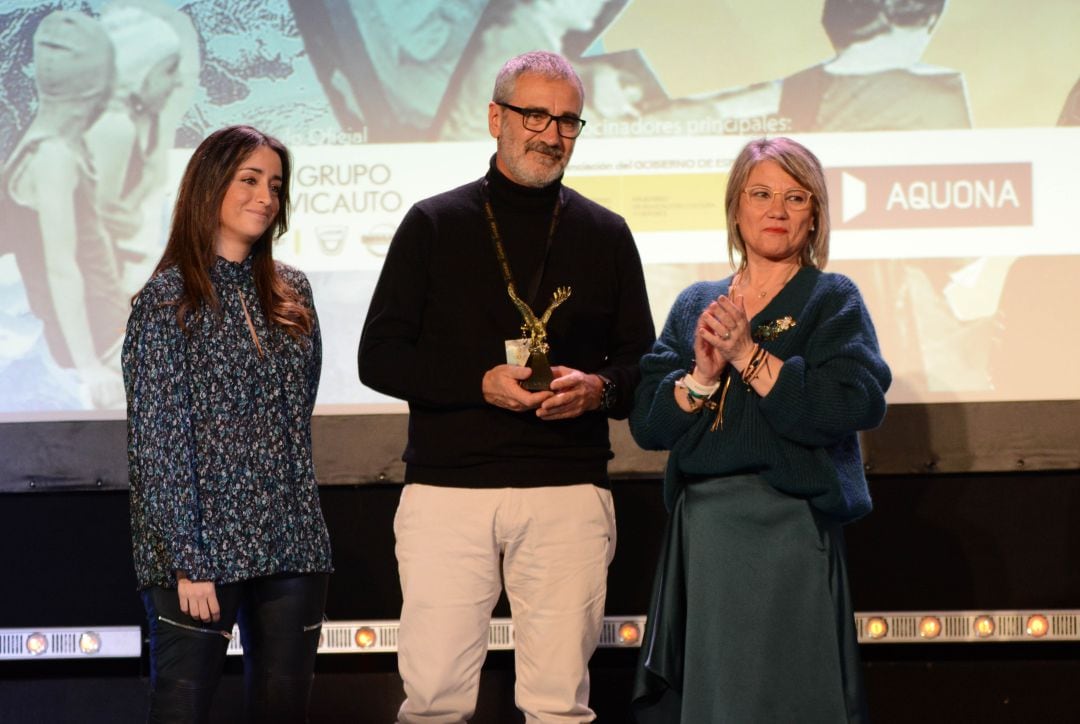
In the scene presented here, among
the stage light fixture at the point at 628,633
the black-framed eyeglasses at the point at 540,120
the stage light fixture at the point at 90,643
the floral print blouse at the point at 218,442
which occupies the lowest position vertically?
the stage light fixture at the point at 628,633

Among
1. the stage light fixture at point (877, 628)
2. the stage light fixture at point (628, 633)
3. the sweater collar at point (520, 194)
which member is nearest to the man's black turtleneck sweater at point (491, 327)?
the sweater collar at point (520, 194)

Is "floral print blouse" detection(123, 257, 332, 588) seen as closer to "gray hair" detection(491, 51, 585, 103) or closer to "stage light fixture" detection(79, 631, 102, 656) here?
"gray hair" detection(491, 51, 585, 103)

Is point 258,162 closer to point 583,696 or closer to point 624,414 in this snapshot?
point 624,414

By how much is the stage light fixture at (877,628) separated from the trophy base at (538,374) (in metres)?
1.88

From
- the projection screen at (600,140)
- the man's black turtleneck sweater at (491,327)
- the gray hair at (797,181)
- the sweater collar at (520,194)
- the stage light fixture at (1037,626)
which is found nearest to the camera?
the gray hair at (797,181)

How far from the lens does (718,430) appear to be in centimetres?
242

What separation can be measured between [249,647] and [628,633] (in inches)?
62.6

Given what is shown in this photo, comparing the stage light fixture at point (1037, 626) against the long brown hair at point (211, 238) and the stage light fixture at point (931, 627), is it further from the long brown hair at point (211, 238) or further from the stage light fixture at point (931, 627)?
the long brown hair at point (211, 238)

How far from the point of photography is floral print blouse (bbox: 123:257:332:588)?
7.88ft

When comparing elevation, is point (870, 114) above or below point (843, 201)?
above

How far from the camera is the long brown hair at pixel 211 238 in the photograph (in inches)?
98.2

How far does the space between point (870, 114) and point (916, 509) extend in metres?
1.19

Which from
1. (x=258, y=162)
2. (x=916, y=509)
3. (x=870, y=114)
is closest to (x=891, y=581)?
(x=916, y=509)

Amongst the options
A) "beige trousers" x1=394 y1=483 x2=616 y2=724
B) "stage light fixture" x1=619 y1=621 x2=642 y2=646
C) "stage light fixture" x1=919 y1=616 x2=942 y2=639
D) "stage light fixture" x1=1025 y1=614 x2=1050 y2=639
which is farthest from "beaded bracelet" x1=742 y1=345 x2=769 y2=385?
"stage light fixture" x1=1025 y1=614 x2=1050 y2=639
